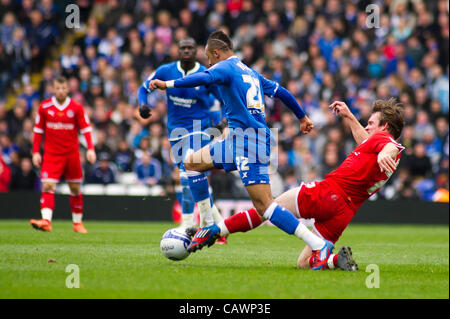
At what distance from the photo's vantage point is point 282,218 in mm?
6812

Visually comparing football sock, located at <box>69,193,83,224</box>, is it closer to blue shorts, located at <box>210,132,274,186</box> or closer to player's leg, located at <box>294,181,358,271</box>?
blue shorts, located at <box>210,132,274,186</box>

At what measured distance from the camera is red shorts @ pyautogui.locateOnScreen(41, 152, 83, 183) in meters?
11.6

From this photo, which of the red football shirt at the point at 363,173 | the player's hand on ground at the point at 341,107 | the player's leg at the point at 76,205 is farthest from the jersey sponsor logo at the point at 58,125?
the red football shirt at the point at 363,173

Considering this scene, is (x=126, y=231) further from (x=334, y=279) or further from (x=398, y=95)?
(x=398, y=95)

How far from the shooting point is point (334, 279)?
627 centimetres

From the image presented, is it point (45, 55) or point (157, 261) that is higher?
point (45, 55)

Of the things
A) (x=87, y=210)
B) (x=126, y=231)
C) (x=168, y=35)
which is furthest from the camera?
(x=168, y=35)

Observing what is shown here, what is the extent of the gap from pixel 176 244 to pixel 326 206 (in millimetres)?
1586

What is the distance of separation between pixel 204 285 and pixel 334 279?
1.25 meters

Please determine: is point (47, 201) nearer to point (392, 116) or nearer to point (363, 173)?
point (363, 173)

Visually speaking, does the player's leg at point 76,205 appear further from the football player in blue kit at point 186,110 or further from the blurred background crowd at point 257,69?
the blurred background crowd at point 257,69

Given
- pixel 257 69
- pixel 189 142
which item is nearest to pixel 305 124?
pixel 189 142

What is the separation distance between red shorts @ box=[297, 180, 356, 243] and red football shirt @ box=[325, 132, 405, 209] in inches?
3.8

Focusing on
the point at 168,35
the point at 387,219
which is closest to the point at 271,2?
the point at 168,35
